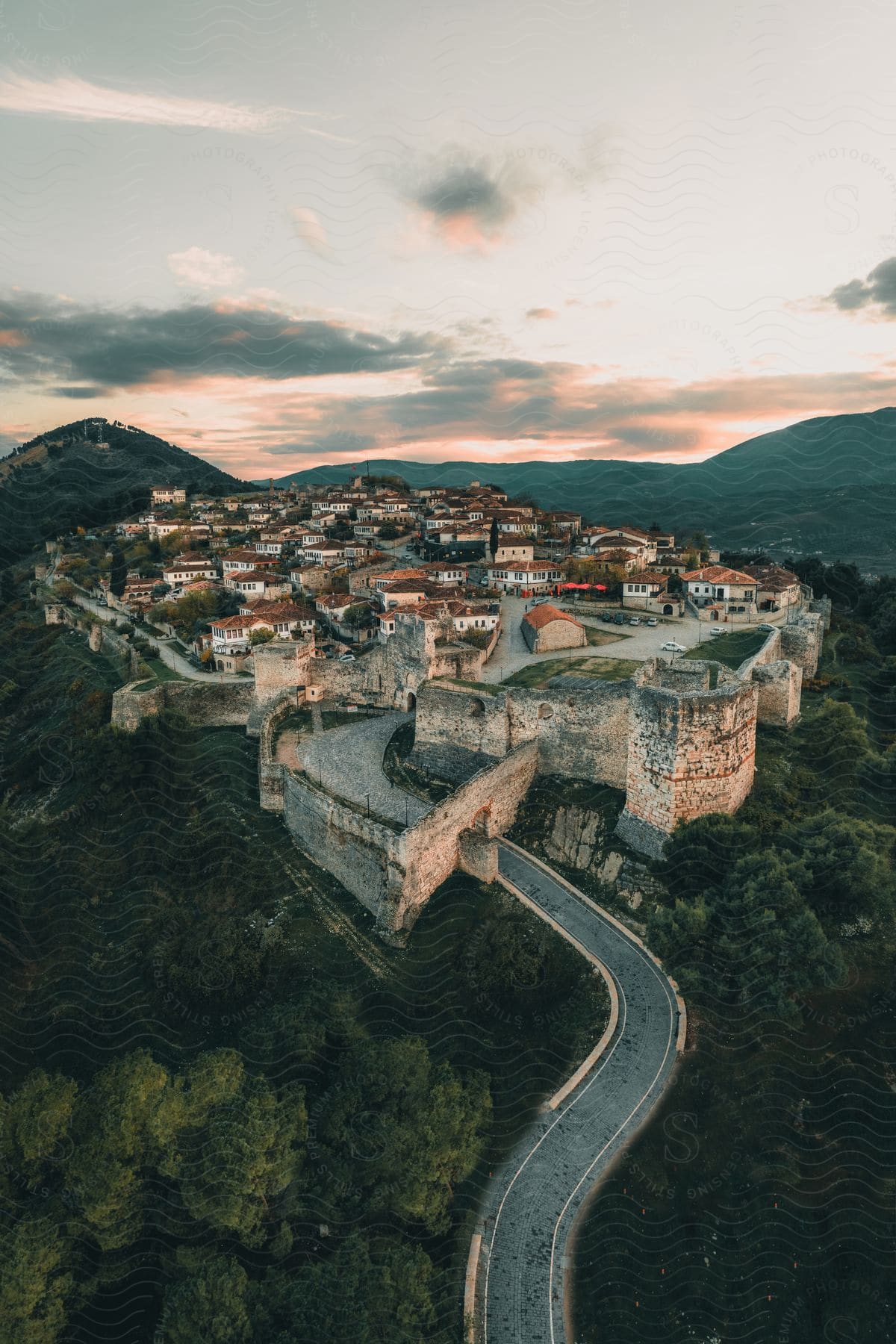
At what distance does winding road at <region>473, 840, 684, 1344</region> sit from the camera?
9.35 metres

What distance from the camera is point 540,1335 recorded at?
9062 millimetres

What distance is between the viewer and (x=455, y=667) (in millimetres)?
21562

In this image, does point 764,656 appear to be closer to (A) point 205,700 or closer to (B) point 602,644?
(B) point 602,644

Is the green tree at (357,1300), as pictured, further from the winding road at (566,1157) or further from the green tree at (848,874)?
the green tree at (848,874)

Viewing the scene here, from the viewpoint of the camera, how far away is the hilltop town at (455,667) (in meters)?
15.3

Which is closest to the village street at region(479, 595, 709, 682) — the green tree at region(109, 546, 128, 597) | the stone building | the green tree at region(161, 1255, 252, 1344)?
the stone building

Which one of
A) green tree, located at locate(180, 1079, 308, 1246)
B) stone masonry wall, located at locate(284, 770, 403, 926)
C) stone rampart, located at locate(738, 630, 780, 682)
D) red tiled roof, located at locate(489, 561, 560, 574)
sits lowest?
green tree, located at locate(180, 1079, 308, 1246)

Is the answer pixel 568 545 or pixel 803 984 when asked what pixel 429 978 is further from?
pixel 568 545

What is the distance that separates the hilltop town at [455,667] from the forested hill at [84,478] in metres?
24.6

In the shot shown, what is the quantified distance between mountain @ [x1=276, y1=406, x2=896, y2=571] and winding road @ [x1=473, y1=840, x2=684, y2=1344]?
57332mm

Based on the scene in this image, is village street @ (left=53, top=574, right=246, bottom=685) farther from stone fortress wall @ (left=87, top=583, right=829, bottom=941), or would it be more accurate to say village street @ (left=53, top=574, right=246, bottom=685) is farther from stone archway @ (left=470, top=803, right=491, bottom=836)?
stone archway @ (left=470, top=803, right=491, bottom=836)

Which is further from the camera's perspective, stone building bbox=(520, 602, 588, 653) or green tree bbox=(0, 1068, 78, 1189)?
stone building bbox=(520, 602, 588, 653)

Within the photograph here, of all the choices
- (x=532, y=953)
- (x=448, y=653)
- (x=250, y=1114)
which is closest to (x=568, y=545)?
(x=448, y=653)

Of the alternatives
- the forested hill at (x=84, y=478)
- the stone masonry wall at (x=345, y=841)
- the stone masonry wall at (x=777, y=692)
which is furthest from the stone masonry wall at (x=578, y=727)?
the forested hill at (x=84, y=478)
